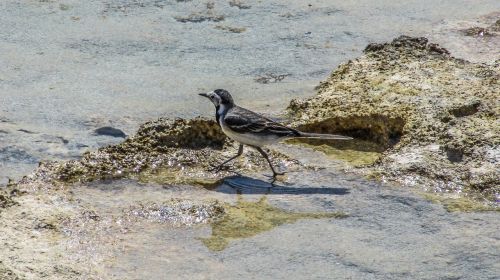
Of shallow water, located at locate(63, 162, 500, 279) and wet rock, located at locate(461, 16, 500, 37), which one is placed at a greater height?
wet rock, located at locate(461, 16, 500, 37)

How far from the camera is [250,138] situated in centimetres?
804

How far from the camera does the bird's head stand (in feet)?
27.9

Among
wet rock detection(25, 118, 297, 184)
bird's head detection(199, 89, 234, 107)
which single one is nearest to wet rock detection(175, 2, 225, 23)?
bird's head detection(199, 89, 234, 107)

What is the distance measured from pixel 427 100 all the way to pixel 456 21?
7.87ft

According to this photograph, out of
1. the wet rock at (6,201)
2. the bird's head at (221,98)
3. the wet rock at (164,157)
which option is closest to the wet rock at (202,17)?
the bird's head at (221,98)

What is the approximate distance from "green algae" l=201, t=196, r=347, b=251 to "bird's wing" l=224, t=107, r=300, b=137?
0.69 meters

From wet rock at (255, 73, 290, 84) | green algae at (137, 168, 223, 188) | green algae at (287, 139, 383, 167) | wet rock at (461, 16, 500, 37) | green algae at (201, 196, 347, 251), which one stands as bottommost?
green algae at (137, 168, 223, 188)

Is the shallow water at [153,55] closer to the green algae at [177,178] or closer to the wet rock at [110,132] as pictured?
the wet rock at [110,132]

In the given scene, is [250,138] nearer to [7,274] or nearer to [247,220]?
[247,220]

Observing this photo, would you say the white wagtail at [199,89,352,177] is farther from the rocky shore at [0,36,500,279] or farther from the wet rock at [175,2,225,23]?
the wet rock at [175,2,225,23]

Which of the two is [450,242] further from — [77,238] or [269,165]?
[77,238]

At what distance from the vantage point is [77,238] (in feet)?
22.0

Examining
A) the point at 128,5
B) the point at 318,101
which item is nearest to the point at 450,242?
the point at 318,101

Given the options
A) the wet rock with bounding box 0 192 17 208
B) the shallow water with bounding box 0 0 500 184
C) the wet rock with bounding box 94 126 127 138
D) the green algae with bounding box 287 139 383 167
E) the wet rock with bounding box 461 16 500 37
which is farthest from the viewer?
the wet rock with bounding box 461 16 500 37
